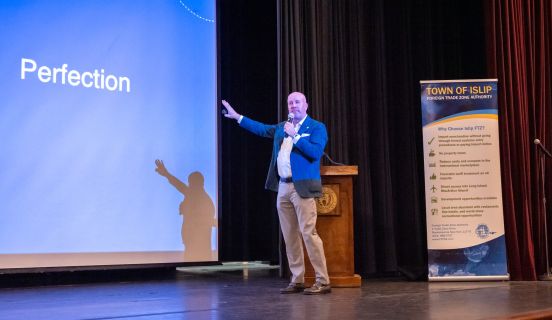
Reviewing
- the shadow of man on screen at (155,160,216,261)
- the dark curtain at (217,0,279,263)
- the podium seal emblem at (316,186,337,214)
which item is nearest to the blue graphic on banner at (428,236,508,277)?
the podium seal emblem at (316,186,337,214)

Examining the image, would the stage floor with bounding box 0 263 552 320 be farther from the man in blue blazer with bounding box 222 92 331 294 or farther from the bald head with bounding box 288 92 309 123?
the bald head with bounding box 288 92 309 123

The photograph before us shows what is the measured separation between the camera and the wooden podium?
4695mm

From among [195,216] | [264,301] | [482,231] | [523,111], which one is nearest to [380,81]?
[523,111]

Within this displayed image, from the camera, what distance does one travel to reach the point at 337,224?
15.6 ft

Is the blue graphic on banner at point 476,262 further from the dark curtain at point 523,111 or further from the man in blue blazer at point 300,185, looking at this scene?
the man in blue blazer at point 300,185

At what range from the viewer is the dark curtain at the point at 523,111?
5402 mm

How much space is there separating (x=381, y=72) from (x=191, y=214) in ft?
7.45

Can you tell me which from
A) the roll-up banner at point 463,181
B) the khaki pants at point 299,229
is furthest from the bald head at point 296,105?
the roll-up banner at point 463,181

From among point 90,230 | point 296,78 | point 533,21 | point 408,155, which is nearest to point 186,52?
point 296,78

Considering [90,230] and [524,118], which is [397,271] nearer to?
[524,118]

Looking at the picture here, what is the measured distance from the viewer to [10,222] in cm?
442

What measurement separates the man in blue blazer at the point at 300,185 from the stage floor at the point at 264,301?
0.23 metres

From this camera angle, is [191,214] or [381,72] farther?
[381,72]

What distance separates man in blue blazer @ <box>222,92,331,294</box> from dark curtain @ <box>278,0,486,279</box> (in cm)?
132
